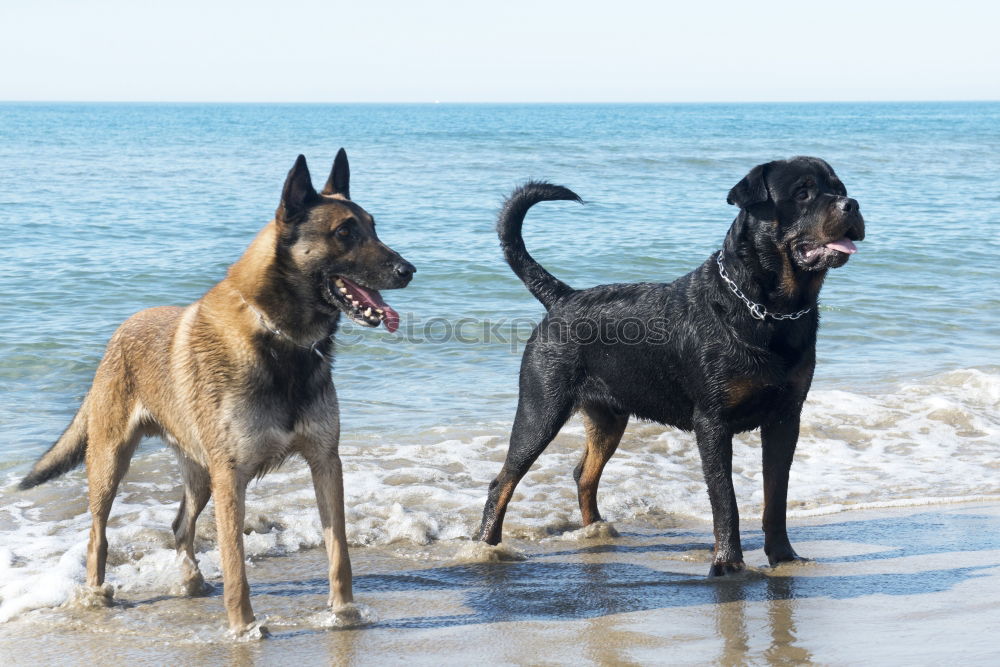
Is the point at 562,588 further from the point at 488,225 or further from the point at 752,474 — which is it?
the point at 488,225

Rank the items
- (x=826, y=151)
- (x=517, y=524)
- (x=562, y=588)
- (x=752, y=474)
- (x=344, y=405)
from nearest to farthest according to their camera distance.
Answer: (x=562, y=588), (x=517, y=524), (x=752, y=474), (x=344, y=405), (x=826, y=151)

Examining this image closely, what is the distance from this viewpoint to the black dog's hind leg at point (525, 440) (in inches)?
201

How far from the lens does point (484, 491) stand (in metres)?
6.30

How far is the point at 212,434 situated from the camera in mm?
3994

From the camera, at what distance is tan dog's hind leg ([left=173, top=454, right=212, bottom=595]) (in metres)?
4.61

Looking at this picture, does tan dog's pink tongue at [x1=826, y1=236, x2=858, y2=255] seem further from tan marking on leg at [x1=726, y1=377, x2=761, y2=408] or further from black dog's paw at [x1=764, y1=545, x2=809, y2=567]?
black dog's paw at [x1=764, y1=545, x2=809, y2=567]

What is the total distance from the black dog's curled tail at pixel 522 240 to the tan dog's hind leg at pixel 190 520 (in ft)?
6.11

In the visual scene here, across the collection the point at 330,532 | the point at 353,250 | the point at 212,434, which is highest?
the point at 353,250

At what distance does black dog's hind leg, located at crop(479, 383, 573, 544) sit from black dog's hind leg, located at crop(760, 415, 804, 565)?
0.99 m

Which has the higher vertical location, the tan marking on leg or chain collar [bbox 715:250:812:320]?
chain collar [bbox 715:250:812:320]

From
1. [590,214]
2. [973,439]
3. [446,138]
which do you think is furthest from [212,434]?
[446,138]

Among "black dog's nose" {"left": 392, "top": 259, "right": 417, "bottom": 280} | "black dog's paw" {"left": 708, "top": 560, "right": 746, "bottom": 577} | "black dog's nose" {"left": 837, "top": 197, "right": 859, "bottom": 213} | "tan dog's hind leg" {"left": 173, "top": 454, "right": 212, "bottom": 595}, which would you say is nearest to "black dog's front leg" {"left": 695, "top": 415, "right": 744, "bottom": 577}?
"black dog's paw" {"left": 708, "top": 560, "right": 746, "bottom": 577}

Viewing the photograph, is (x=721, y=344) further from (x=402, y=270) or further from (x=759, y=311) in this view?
(x=402, y=270)

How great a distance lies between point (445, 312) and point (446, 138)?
41.1 metres
